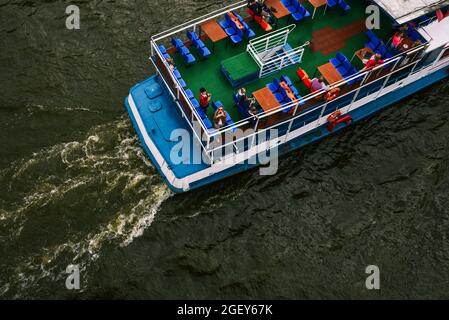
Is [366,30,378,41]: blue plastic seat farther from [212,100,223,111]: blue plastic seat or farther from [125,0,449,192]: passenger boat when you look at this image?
[212,100,223,111]: blue plastic seat

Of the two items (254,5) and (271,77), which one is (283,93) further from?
(254,5)

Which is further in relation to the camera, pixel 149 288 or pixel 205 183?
pixel 205 183

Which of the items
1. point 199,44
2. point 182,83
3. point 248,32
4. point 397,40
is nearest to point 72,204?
point 182,83

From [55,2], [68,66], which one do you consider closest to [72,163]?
[68,66]

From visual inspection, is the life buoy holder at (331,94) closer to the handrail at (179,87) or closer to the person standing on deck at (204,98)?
the person standing on deck at (204,98)

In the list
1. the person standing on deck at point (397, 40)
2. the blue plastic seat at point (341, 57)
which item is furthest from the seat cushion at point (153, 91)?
the person standing on deck at point (397, 40)
